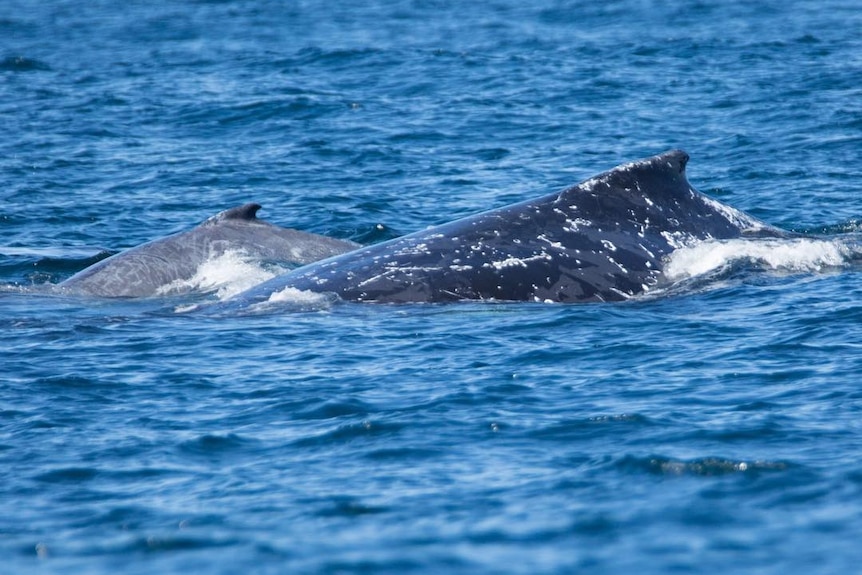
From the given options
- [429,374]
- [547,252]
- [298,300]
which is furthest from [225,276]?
[429,374]

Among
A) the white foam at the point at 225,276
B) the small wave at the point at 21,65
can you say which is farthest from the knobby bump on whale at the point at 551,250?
the small wave at the point at 21,65

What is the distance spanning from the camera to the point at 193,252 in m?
17.6

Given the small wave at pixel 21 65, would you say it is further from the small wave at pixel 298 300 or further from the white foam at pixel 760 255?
the white foam at pixel 760 255

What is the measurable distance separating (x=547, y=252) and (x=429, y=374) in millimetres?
3111

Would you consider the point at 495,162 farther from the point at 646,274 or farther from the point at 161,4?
the point at 161,4

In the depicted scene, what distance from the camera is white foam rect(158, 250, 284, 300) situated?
16.7 m

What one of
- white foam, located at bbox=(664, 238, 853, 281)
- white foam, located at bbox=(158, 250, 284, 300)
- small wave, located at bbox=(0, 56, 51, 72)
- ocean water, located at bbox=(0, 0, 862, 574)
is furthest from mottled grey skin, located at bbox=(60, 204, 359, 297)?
small wave, located at bbox=(0, 56, 51, 72)

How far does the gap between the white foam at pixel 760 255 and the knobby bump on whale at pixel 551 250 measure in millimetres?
132

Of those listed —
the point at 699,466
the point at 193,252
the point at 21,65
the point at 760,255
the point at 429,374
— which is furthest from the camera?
the point at 21,65

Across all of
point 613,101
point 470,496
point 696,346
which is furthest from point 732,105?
point 470,496

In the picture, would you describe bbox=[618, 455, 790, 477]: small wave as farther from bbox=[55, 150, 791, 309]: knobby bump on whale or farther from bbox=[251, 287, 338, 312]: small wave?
bbox=[251, 287, 338, 312]: small wave

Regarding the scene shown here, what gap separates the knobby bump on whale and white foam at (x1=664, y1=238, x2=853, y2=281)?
0.13 m

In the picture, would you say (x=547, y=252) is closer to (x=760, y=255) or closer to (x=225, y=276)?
(x=760, y=255)

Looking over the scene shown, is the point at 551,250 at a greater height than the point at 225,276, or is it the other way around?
the point at 551,250
